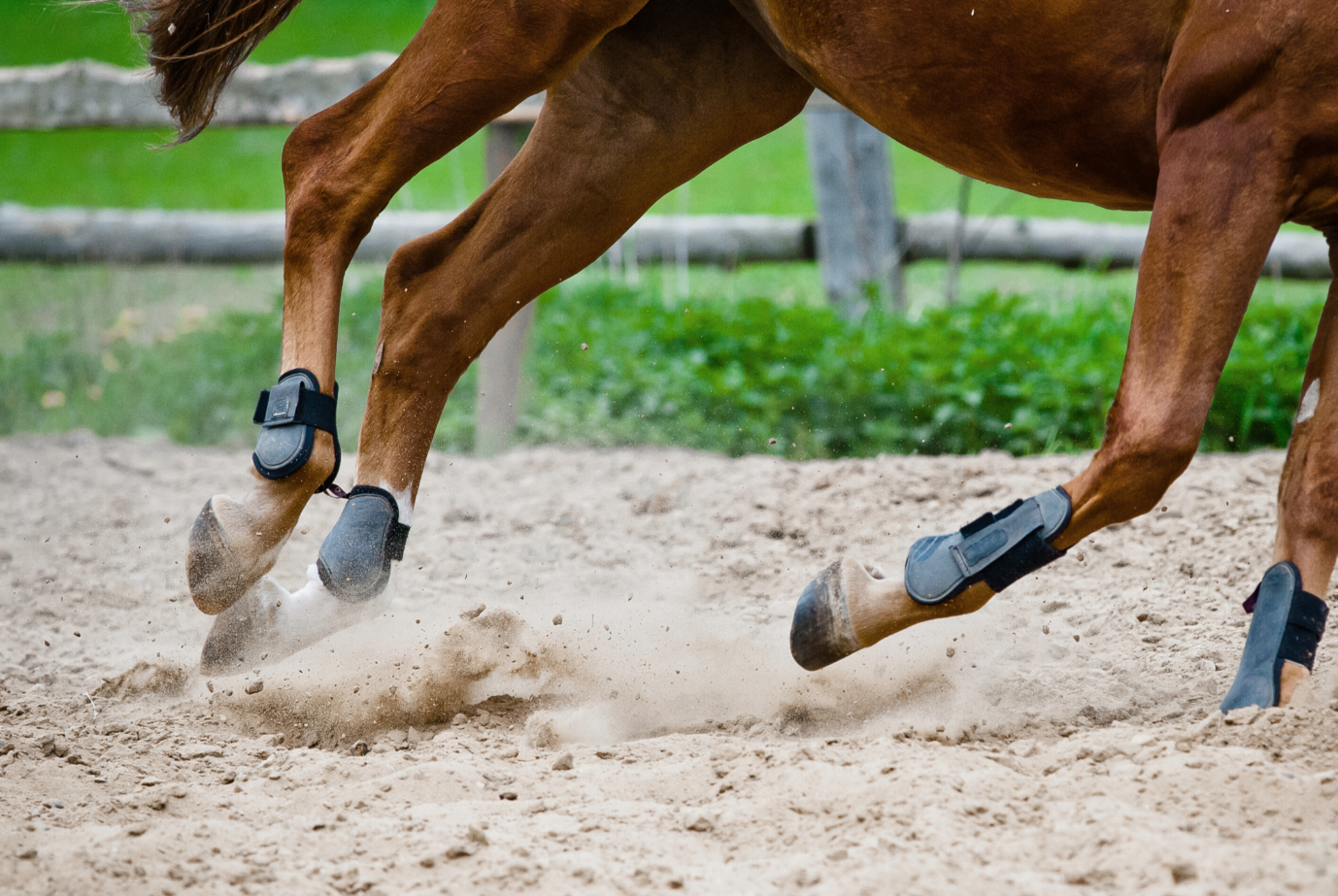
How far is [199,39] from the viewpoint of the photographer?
2.60 metres

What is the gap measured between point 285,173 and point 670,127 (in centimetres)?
85

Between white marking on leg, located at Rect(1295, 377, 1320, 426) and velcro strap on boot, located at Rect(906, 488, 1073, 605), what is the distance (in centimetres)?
47

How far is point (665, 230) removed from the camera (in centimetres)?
639

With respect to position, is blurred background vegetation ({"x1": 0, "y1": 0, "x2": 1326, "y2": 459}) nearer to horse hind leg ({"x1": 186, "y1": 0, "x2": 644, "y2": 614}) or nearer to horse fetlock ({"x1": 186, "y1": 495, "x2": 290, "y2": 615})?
horse hind leg ({"x1": 186, "y1": 0, "x2": 644, "y2": 614})

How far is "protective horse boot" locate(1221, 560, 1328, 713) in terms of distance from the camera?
192 centimetres

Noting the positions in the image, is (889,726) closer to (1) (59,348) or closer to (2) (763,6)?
(2) (763,6)

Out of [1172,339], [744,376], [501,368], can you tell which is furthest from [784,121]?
[744,376]

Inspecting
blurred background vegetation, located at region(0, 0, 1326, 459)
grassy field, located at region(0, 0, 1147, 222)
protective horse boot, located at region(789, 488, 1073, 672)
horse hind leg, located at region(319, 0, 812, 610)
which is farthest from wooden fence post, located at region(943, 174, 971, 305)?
protective horse boot, located at region(789, 488, 1073, 672)

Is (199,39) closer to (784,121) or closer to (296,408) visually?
(296,408)

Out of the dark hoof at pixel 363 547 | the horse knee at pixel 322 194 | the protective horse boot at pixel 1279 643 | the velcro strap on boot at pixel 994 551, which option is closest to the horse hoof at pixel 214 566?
the dark hoof at pixel 363 547

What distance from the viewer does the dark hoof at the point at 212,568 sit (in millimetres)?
2279

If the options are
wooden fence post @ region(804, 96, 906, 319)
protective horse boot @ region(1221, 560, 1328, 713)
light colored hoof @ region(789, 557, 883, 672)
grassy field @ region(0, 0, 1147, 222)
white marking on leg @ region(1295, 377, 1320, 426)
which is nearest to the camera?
protective horse boot @ region(1221, 560, 1328, 713)

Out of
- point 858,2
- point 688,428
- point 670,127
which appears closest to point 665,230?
point 688,428

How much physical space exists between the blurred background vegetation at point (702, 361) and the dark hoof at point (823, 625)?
6.80 ft
